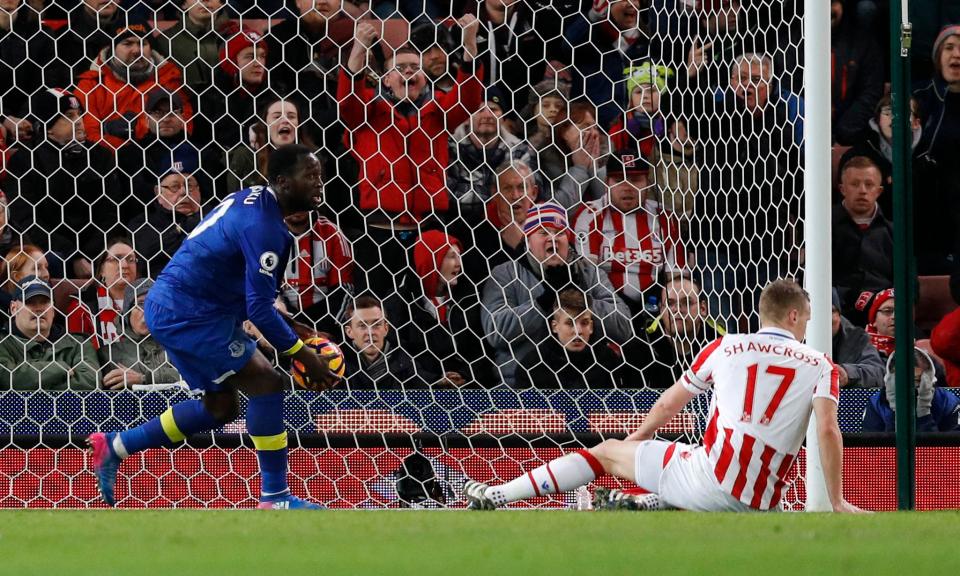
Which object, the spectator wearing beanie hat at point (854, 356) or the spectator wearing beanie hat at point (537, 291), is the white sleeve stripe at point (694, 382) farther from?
the spectator wearing beanie hat at point (854, 356)

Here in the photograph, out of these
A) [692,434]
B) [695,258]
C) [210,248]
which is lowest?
[692,434]

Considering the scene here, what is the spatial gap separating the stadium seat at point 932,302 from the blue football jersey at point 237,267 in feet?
12.0

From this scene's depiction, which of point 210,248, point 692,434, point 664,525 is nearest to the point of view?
point 664,525

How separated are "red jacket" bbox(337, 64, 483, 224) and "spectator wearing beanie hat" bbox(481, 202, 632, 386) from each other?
45 cm

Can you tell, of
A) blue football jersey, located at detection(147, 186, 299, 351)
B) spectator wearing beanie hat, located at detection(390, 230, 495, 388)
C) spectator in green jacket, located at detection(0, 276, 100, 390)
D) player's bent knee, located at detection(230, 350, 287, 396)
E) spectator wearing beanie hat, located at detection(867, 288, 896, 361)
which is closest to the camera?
blue football jersey, located at detection(147, 186, 299, 351)

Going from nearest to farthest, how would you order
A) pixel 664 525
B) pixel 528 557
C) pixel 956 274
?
pixel 528 557
pixel 664 525
pixel 956 274

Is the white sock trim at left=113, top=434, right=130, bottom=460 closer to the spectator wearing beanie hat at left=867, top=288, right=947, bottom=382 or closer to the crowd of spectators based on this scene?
the crowd of spectators

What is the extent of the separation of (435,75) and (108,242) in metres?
1.60

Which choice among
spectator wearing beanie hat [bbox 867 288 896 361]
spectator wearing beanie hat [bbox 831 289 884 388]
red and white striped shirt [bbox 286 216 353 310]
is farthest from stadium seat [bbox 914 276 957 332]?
red and white striped shirt [bbox 286 216 353 310]

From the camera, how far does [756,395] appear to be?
4.49m

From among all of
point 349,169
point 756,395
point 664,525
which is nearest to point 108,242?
point 349,169

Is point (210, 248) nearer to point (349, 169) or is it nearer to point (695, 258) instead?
point (349, 169)

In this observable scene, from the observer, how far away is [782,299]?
4500mm

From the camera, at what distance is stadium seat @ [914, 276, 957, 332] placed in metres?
7.27
